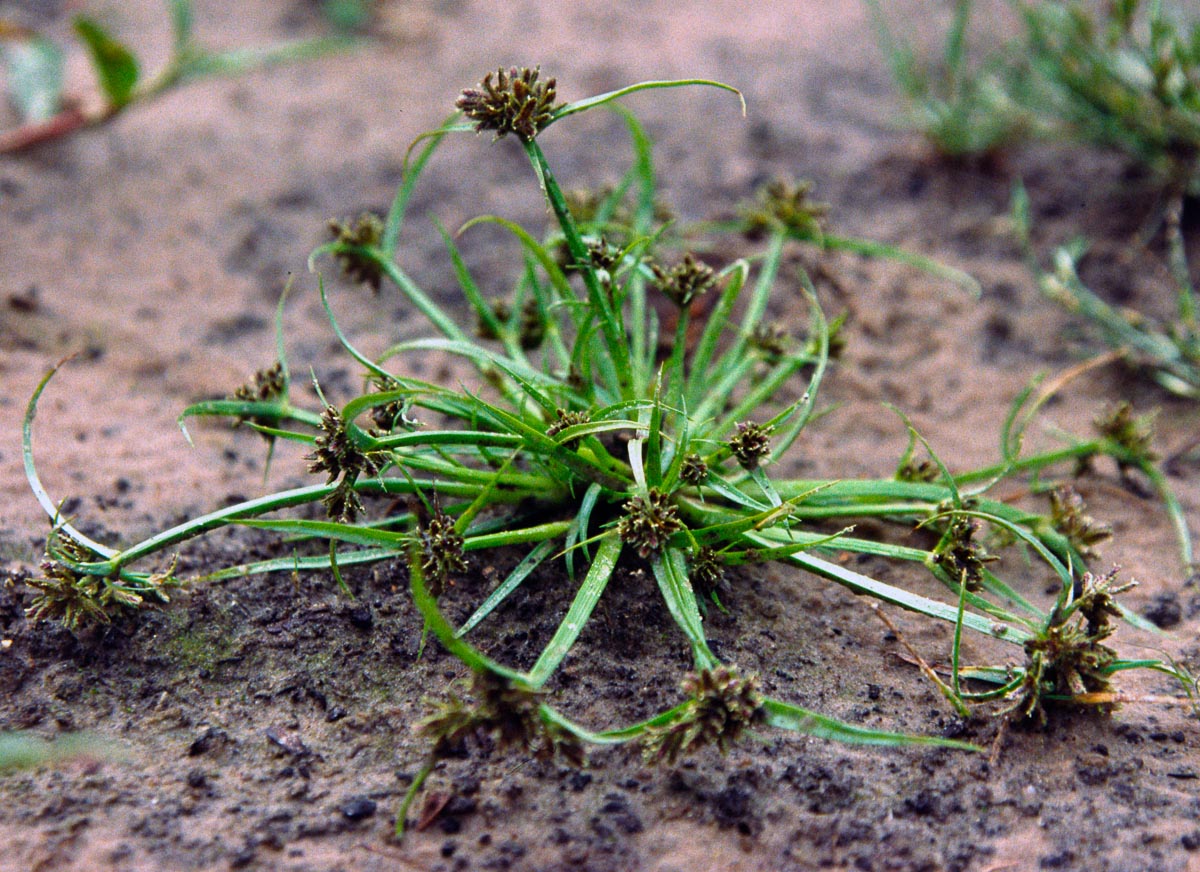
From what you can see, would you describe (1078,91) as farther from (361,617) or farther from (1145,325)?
(361,617)

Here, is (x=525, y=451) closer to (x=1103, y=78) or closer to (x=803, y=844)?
(x=803, y=844)

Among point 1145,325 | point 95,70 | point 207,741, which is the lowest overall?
point 207,741

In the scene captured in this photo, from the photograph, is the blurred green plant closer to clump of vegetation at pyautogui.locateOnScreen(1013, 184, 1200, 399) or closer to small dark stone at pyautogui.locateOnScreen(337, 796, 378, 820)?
clump of vegetation at pyautogui.locateOnScreen(1013, 184, 1200, 399)

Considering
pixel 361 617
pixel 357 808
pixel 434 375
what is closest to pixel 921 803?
pixel 357 808

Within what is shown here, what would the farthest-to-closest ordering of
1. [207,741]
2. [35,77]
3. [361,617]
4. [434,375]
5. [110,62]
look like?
[35,77], [110,62], [434,375], [361,617], [207,741]

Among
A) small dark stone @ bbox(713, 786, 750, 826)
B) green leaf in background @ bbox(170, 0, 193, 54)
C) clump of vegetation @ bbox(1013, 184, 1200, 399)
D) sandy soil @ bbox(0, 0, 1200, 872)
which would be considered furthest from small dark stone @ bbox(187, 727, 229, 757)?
green leaf in background @ bbox(170, 0, 193, 54)

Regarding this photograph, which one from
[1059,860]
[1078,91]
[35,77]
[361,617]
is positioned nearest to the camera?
[1059,860]

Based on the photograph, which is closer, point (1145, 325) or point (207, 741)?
point (207, 741)
